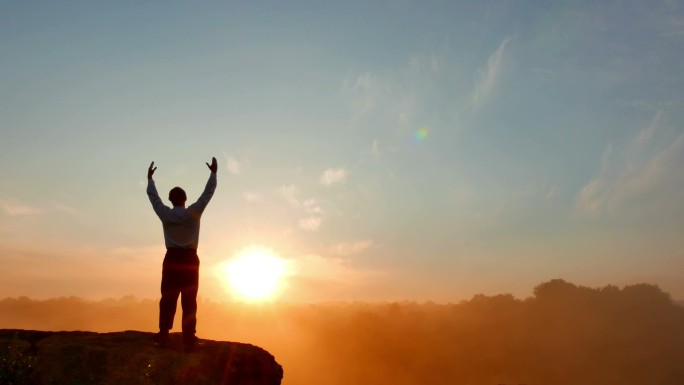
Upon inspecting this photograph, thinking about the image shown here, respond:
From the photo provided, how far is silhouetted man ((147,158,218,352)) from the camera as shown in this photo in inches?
516

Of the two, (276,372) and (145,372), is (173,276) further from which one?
(276,372)

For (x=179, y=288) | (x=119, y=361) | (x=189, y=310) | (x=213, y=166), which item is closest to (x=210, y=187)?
(x=213, y=166)

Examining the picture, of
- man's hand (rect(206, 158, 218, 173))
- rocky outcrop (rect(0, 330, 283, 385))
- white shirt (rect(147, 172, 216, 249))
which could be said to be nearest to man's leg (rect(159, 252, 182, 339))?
white shirt (rect(147, 172, 216, 249))

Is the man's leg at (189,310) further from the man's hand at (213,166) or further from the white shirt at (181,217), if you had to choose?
the man's hand at (213,166)

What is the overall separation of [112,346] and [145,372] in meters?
1.45

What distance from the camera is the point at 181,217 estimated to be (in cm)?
1303

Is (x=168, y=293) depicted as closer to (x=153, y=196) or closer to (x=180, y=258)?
(x=180, y=258)

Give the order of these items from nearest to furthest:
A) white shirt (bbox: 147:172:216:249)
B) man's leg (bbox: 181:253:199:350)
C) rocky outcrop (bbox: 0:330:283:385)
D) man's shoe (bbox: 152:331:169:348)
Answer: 1. rocky outcrop (bbox: 0:330:283:385)
2. white shirt (bbox: 147:172:216:249)
3. man's leg (bbox: 181:253:199:350)
4. man's shoe (bbox: 152:331:169:348)

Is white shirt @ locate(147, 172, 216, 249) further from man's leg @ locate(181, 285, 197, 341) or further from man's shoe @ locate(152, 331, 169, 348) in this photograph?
man's shoe @ locate(152, 331, 169, 348)

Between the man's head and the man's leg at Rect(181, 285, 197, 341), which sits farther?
the man's head

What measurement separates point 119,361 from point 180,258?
8.63ft

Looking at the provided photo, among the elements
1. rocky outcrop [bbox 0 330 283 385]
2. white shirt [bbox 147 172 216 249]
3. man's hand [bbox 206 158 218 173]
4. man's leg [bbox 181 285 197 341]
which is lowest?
rocky outcrop [bbox 0 330 283 385]

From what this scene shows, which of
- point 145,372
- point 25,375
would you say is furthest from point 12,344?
point 145,372

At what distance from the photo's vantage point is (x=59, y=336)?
13.5 m
